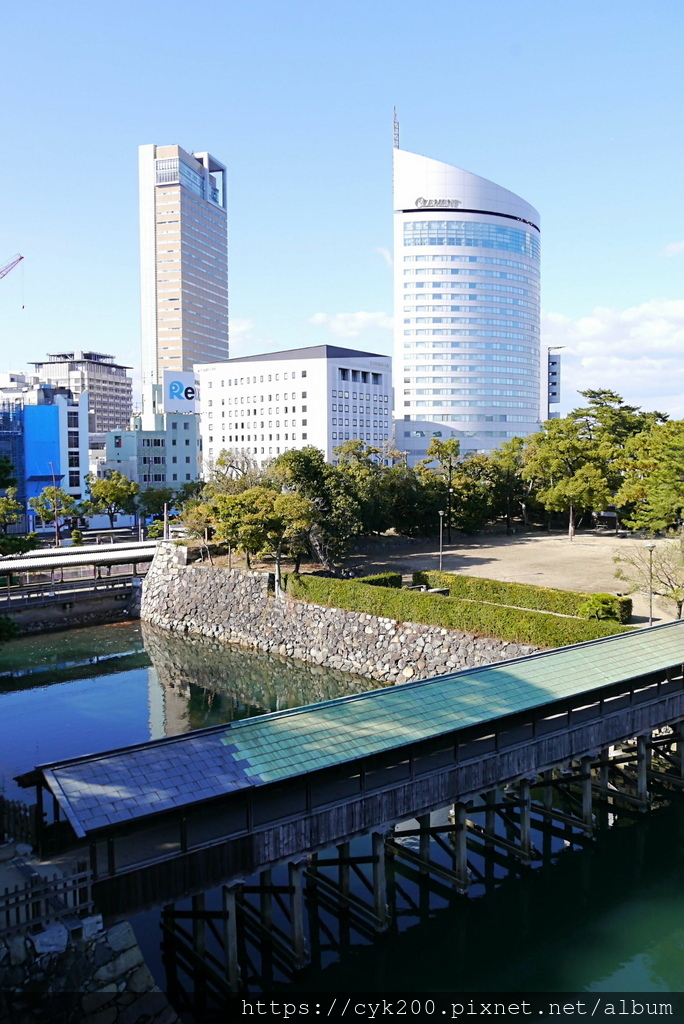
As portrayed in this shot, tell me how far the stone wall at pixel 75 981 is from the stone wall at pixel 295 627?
21.6 m

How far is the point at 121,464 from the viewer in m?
103

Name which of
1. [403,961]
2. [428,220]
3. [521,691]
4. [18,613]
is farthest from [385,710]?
[428,220]

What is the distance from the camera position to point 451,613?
33844 mm

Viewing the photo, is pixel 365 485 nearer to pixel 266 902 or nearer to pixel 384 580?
pixel 384 580

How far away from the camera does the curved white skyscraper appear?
140 metres

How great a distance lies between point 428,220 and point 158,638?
4578 inches

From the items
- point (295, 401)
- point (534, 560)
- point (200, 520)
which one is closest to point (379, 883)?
point (200, 520)

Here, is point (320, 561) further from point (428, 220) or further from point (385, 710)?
point (428, 220)

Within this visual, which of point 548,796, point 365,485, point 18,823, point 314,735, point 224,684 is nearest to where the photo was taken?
point 18,823

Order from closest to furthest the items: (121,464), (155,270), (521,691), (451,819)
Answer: (521,691) → (451,819) → (121,464) → (155,270)

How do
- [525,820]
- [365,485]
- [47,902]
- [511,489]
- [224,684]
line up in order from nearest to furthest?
[47,902], [525,820], [224,684], [365,485], [511,489]

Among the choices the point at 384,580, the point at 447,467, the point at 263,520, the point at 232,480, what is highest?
the point at 447,467

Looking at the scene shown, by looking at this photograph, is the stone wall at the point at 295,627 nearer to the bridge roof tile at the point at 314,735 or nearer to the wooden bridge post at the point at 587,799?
the wooden bridge post at the point at 587,799

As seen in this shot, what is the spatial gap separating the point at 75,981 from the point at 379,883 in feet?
23.3
